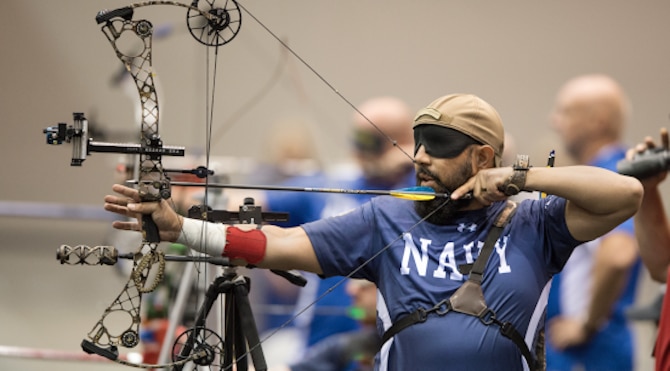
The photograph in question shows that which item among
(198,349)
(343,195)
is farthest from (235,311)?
(343,195)

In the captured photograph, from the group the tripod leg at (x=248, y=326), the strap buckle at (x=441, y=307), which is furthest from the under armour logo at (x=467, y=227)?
the tripod leg at (x=248, y=326)

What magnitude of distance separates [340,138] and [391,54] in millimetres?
633

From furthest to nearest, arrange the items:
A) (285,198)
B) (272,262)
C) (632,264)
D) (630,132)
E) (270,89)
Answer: (630,132) → (270,89) → (285,198) → (632,264) → (272,262)

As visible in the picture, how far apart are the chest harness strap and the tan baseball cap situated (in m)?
0.31

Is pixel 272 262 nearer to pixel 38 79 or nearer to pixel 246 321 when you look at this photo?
pixel 246 321

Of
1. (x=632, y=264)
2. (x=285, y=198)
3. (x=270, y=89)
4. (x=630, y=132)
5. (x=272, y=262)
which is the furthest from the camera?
(x=630, y=132)

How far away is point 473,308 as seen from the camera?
262cm

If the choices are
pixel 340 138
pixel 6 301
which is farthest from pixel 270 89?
pixel 6 301

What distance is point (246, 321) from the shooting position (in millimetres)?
2799

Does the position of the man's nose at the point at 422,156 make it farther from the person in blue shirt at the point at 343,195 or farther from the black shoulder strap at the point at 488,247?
the person in blue shirt at the point at 343,195

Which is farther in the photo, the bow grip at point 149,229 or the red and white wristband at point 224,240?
the red and white wristband at point 224,240

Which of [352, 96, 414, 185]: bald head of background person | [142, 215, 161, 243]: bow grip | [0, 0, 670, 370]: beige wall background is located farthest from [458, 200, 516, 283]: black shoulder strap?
[0, 0, 670, 370]: beige wall background

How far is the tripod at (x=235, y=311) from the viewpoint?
109 inches

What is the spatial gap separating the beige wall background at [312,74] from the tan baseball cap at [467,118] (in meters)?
3.41
